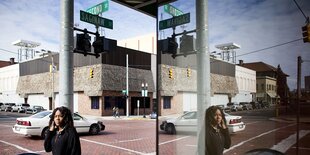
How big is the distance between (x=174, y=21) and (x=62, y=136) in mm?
1452

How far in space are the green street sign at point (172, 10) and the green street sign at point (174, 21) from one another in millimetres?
40

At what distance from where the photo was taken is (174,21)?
2570mm

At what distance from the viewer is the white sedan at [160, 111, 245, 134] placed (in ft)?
6.16

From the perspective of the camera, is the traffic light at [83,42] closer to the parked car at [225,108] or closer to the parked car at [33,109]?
the parked car at [225,108]

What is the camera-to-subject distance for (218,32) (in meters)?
1.98

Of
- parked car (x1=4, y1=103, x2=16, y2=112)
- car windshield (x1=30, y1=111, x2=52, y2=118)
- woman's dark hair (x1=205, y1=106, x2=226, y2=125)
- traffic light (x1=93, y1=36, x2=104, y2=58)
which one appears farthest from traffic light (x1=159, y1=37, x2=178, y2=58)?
car windshield (x1=30, y1=111, x2=52, y2=118)

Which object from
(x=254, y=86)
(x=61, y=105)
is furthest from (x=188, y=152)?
(x=61, y=105)

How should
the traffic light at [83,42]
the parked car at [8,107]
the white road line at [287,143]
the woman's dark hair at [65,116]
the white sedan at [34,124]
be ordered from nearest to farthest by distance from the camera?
the white road line at [287,143], the woman's dark hair at [65,116], the traffic light at [83,42], the parked car at [8,107], the white sedan at [34,124]

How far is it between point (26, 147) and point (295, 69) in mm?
6422

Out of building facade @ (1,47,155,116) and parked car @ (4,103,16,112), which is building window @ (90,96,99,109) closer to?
building facade @ (1,47,155,116)

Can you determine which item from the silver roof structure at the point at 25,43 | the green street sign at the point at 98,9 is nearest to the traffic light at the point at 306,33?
the green street sign at the point at 98,9

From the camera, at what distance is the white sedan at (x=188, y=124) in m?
1.88

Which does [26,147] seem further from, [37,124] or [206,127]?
[206,127]

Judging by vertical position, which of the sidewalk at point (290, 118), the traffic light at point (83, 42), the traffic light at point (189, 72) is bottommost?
the sidewalk at point (290, 118)
